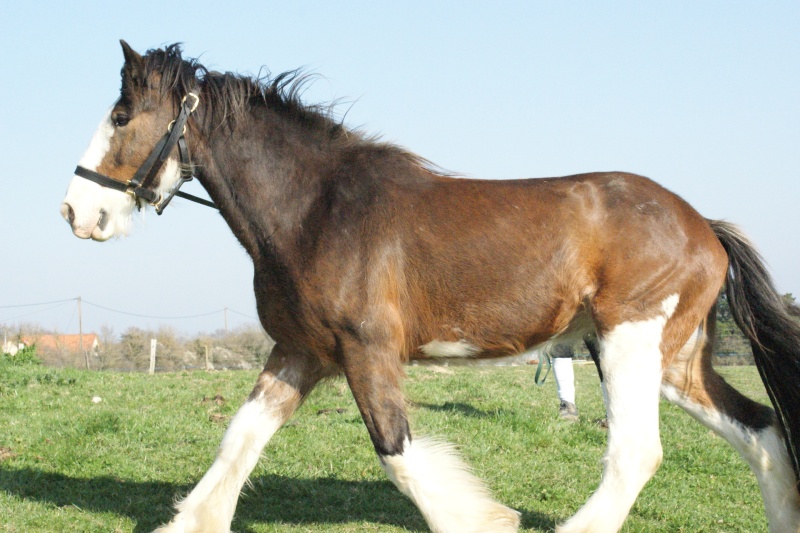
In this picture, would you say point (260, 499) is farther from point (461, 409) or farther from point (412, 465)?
point (461, 409)

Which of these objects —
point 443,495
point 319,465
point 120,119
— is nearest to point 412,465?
point 443,495

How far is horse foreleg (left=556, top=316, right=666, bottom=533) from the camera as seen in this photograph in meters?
4.33

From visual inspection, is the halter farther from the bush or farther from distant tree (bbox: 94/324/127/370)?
distant tree (bbox: 94/324/127/370)

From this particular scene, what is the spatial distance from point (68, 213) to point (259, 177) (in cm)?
107

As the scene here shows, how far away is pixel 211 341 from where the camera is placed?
26.5 m

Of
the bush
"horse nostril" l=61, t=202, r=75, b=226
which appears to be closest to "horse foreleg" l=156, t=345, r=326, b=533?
"horse nostril" l=61, t=202, r=75, b=226

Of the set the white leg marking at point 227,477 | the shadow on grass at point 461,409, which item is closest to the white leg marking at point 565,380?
the shadow on grass at point 461,409

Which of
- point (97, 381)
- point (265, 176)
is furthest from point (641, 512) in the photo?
point (97, 381)

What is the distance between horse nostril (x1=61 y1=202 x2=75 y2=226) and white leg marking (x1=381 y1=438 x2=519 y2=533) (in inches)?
85.2

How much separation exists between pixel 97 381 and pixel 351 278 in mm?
8036

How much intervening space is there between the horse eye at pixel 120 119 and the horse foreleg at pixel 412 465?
72.7 inches

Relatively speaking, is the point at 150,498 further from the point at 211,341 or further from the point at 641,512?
the point at 211,341

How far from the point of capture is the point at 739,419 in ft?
15.7

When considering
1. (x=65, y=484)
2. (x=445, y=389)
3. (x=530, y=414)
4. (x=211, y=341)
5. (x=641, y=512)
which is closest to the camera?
(x=641, y=512)
